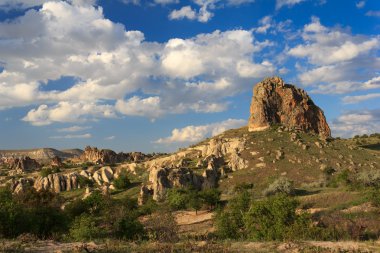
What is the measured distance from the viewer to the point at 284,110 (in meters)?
93.8

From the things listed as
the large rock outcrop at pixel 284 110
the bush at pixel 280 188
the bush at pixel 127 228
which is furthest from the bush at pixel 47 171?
the bush at pixel 127 228

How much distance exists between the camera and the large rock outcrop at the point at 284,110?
301 ft

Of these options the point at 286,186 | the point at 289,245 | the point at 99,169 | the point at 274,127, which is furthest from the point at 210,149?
the point at 289,245

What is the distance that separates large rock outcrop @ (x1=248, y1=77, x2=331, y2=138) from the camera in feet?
301

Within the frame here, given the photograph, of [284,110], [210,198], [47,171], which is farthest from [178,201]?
[47,171]

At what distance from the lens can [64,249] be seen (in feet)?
48.7

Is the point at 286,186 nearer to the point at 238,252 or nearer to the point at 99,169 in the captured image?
the point at 238,252

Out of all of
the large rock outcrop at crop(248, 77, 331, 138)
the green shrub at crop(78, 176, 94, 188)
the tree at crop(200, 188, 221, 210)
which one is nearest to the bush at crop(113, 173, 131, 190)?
the green shrub at crop(78, 176, 94, 188)

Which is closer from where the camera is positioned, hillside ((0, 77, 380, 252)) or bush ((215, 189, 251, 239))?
hillside ((0, 77, 380, 252))

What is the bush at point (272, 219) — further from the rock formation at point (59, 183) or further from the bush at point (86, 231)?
the rock formation at point (59, 183)

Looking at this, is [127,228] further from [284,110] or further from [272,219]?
[284,110]

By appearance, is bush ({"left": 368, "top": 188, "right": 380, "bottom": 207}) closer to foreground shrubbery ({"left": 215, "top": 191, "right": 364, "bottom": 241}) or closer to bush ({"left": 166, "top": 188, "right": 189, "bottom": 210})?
foreground shrubbery ({"left": 215, "top": 191, "right": 364, "bottom": 241})

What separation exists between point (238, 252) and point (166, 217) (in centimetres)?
1302

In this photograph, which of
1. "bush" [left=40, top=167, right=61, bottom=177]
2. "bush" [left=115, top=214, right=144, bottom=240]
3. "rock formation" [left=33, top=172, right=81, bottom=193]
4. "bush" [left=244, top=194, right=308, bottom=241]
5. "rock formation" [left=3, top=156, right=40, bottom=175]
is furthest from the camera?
"rock formation" [left=3, top=156, right=40, bottom=175]
